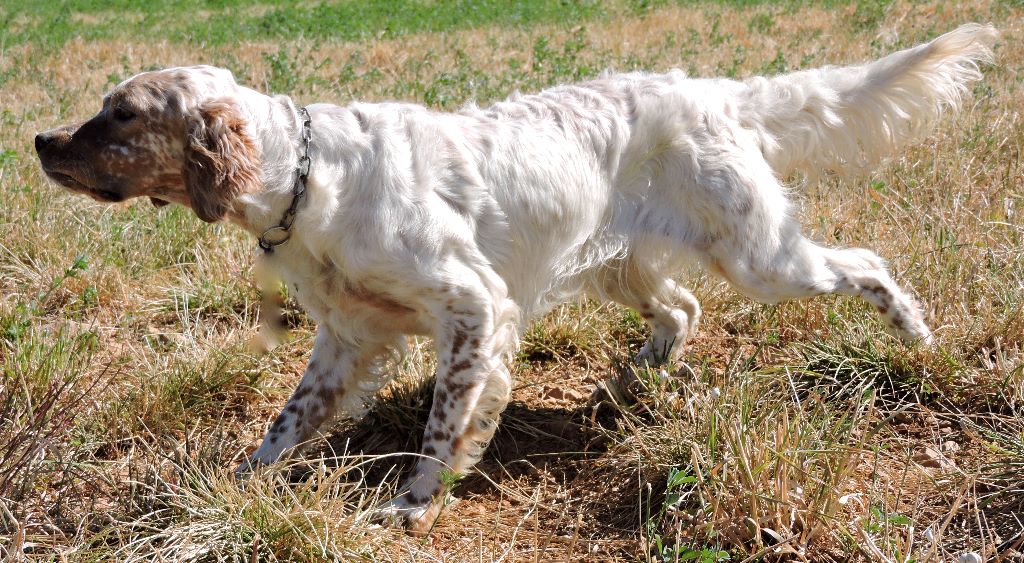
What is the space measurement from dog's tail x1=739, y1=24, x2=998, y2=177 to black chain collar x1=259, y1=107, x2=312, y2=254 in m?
1.65

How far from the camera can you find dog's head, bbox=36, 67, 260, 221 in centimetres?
279

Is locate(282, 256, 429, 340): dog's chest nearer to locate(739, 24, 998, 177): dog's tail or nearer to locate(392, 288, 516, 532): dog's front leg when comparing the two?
locate(392, 288, 516, 532): dog's front leg

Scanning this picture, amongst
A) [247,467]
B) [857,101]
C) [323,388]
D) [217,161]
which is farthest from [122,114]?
[857,101]

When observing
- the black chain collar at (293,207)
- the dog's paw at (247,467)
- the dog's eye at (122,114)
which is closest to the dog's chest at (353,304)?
the black chain collar at (293,207)

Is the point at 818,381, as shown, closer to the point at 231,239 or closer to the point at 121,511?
the point at 121,511

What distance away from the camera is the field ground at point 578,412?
2.56 metres

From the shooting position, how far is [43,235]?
183 inches

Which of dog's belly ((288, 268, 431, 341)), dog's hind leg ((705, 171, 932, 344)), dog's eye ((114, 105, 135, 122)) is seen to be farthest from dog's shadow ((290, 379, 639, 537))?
dog's eye ((114, 105, 135, 122))

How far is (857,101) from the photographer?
3688mm

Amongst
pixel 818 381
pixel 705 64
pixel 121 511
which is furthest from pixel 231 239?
pixel 705 64

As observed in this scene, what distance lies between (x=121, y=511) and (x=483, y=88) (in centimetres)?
533

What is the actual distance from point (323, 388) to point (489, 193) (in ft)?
3.11

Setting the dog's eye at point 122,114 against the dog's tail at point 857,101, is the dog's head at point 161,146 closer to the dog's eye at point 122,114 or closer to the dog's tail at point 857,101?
the dog's eye at point 122,114

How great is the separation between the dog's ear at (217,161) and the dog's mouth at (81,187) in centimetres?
26
